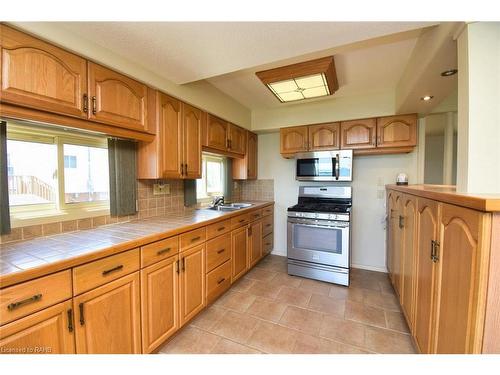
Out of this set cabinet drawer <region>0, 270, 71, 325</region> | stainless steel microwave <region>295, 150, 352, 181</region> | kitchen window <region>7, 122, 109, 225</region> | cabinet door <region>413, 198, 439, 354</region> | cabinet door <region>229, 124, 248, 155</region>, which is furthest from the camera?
cabinet door <region>229, 124, 248, 155</region>

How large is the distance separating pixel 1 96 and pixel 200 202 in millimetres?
2012

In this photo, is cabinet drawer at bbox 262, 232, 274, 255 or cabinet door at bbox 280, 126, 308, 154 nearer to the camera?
cabinet door at bbox 280, 126, 308, 154

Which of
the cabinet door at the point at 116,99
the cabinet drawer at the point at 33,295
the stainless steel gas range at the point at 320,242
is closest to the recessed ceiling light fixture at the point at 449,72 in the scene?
the stainless steel gas range at the point at 320,242

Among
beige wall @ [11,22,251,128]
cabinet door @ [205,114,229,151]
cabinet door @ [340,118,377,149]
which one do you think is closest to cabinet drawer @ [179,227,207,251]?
cabinet door @ [205,114,229,151]

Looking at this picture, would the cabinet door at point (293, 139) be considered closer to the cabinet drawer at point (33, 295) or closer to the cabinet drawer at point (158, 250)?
the cabinet drawer at point (158, 250)

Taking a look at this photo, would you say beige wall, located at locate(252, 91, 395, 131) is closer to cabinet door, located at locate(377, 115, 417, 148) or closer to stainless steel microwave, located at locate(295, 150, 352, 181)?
cabinet door, located at locate(377, 115, 417, 148)

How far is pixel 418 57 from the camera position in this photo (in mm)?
1622

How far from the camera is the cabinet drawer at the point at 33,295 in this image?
82cm

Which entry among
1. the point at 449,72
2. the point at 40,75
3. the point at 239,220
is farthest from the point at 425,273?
the point at 40,75

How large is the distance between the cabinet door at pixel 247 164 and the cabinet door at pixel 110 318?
2206 mm

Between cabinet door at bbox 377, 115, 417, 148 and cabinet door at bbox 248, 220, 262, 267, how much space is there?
1848 millimetres

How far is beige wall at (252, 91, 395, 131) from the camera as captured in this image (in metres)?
2.55
